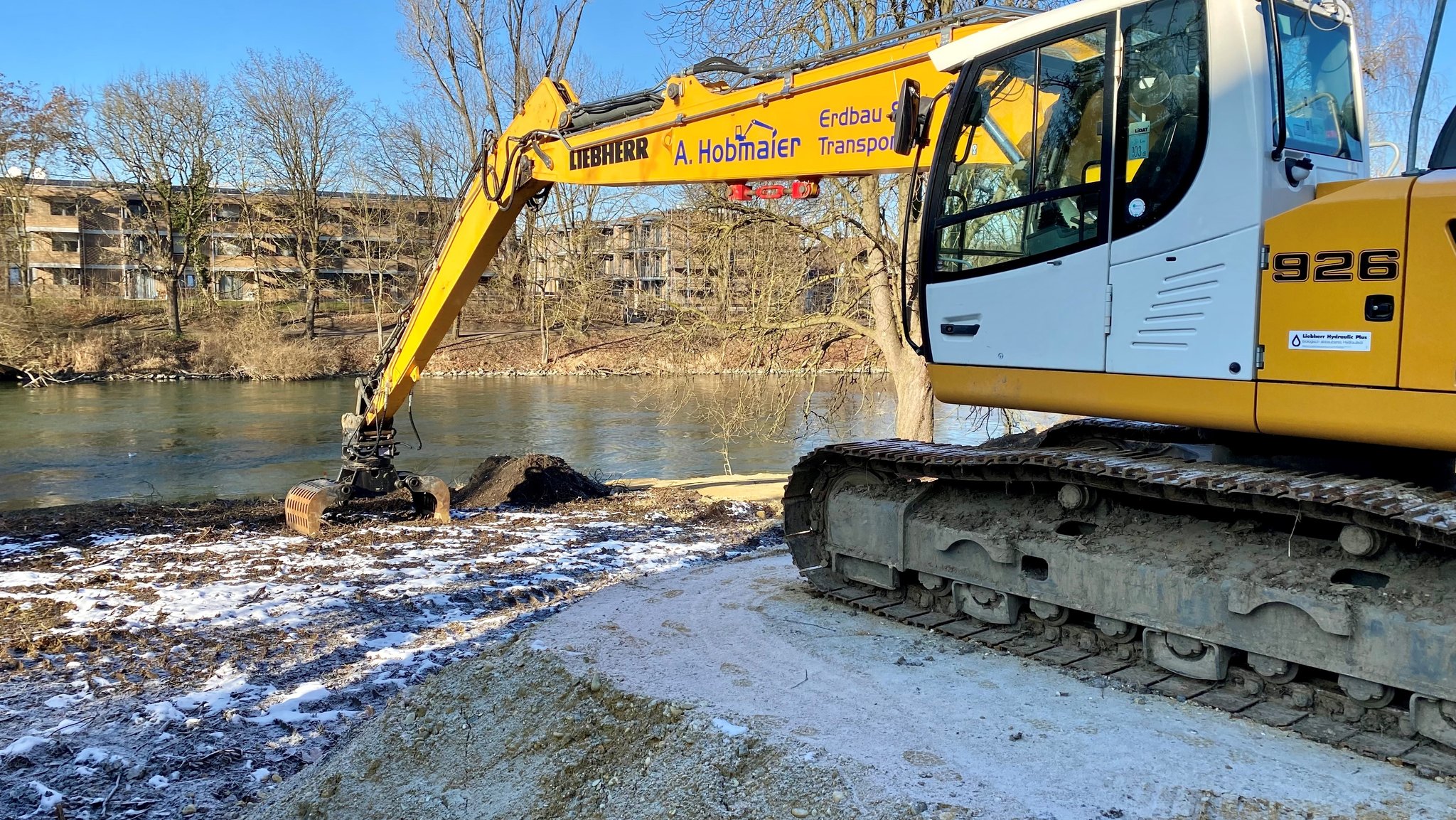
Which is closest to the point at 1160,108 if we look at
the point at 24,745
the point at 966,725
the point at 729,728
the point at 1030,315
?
the point at 1030,315

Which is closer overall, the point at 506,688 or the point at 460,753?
the point at 460,753

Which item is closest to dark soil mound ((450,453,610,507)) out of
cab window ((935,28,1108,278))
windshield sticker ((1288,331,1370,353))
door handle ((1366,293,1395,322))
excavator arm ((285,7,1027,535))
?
excavator arm ((285,7,1027,535))

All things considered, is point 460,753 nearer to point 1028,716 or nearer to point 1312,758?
point 1028,716

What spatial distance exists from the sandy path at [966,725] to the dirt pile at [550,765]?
16 centimetres

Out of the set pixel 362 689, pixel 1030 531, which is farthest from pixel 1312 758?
pixel 362 689

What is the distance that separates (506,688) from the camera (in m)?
5.12

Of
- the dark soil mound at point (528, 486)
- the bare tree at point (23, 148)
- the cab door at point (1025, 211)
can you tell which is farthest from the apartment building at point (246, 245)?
the cab door at point (1025, 211)

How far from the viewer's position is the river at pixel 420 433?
51.3 ft

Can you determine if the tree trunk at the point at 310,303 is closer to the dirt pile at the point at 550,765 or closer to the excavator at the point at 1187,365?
the dirt pile at the point at 550,765

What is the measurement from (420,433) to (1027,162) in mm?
19655

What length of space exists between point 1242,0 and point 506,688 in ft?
15.0

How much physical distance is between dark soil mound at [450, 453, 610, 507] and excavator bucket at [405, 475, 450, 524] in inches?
57.1

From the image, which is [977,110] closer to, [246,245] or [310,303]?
[310,303]

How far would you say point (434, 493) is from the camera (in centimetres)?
1053
